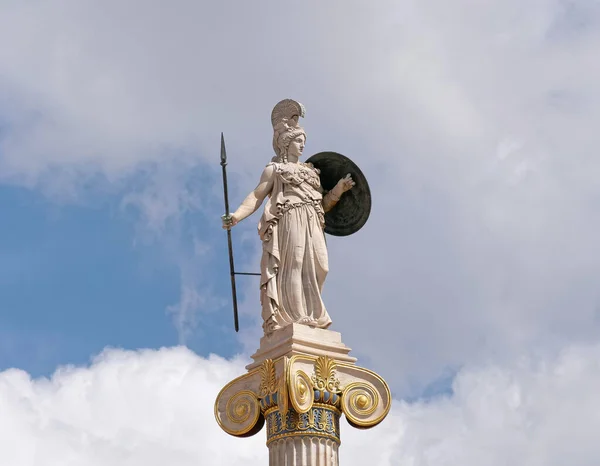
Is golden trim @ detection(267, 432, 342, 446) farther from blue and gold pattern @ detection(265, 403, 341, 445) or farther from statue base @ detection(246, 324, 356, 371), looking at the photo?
statue base @ detection(246, 324, 356, 371)

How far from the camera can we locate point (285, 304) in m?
27.1

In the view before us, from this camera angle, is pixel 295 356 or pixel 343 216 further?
pixel 343 216

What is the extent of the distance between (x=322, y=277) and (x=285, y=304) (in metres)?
0.95

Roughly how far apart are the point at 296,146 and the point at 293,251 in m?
2.26

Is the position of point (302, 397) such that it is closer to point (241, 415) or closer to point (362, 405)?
point (362, 405)

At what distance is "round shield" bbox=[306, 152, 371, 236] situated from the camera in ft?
95.5

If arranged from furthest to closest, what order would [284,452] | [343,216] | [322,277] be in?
[343,216]
[322,277]
[284,452]

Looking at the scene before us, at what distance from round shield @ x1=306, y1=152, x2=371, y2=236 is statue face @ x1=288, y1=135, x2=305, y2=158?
0.71 meters

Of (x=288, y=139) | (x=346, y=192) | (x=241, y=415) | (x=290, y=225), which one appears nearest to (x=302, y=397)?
(x=241, y=415)

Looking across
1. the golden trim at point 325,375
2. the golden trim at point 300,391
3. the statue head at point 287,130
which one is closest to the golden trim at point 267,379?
the golden trim at point 300,391

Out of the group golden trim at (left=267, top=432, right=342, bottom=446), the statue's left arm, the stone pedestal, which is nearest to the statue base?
the stone pedestal

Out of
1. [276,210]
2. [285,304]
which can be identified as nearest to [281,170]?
[276,210]

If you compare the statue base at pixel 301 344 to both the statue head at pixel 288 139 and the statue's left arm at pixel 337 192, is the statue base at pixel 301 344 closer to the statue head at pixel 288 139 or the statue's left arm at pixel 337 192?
the statue's left arm at pixel 337 192

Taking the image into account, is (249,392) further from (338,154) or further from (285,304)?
(338,154)
